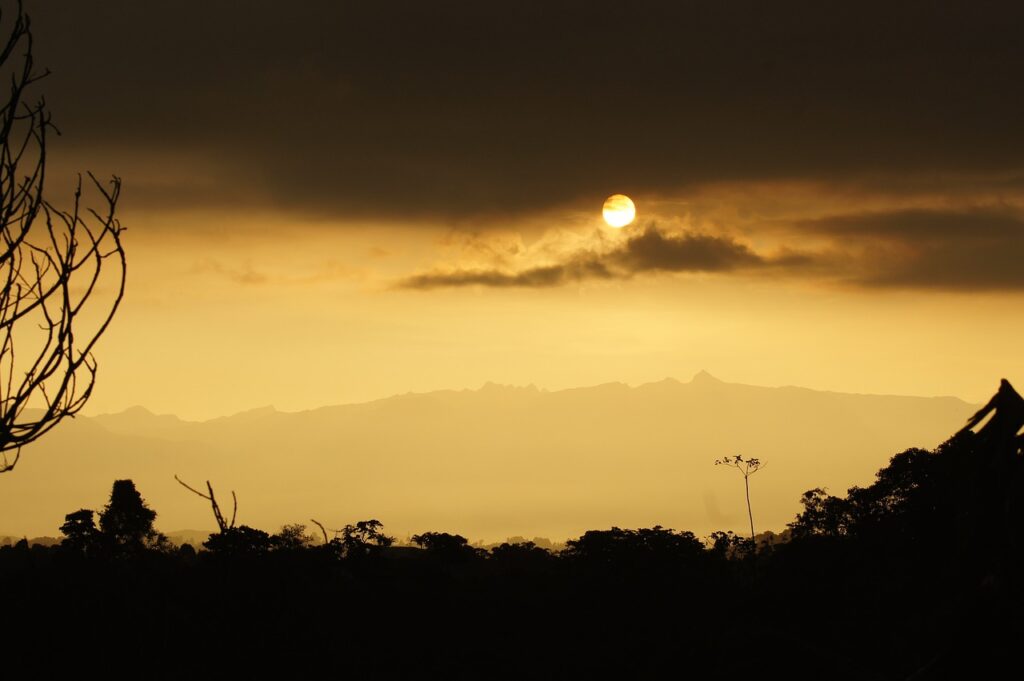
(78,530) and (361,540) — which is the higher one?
(78,530)

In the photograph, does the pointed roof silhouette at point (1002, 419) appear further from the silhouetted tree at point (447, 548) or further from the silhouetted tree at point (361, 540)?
the silhouetted tree at point (447, 548)

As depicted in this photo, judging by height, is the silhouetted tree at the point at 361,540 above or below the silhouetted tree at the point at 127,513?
below

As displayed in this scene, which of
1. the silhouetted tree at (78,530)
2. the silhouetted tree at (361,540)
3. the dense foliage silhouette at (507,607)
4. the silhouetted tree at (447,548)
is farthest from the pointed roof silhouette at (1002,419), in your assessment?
the silhouetted tree at (447,548)

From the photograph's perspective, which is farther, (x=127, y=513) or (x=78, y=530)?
(x=127, y=513)

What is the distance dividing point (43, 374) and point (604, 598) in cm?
8357

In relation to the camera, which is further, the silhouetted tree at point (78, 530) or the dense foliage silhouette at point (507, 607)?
the silhouetted tree at point (78, 530)

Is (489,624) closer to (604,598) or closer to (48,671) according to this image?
(604,598)

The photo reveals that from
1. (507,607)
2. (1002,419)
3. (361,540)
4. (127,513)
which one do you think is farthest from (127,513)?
(1002,419)

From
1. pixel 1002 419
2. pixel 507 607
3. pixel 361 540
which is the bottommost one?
pixel 507 607

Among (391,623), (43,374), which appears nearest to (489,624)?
(391,623)

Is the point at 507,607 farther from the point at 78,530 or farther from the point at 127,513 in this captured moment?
the point at 127,513

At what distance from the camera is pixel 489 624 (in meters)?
78.6

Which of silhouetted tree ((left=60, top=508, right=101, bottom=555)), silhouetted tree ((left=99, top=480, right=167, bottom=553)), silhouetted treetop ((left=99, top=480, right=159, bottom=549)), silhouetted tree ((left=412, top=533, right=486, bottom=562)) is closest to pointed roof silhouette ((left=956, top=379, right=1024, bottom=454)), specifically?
silhouetted tree ((left=60, top=508, right=101, bottom=555))

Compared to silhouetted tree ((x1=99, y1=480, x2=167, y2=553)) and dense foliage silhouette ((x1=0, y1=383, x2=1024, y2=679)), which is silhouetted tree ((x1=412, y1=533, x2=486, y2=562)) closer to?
dense foliage silhouette ((x1=0, y1=383, x2=1024, y2=679))
